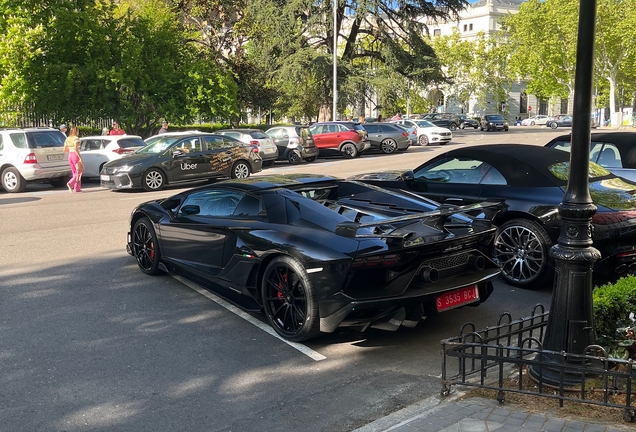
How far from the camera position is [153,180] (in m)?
17.7

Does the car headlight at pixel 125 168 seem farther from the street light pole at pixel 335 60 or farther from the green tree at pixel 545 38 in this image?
the green tree at pixel 545 38

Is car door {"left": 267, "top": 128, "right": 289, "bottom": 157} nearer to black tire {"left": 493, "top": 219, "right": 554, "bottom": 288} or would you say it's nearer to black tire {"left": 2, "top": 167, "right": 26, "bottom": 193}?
black tire {"left": 2, "top": 167, "right": 26, "bottom": 193}

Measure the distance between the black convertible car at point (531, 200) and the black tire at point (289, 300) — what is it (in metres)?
3.02

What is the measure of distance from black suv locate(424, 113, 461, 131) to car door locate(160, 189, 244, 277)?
50.2m

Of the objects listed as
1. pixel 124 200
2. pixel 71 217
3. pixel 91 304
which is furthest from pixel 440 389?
pixel 124 200

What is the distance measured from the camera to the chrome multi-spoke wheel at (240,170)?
64.2ft

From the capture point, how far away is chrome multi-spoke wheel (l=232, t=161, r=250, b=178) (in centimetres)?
1958

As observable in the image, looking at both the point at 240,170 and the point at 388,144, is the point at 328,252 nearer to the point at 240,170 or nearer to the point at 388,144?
the point at 240,170

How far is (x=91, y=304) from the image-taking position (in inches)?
266

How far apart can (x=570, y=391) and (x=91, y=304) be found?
476cm

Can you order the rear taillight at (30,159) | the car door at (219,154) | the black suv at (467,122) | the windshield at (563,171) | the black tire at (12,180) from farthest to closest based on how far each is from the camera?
the black suv at (467,122)
the car door at (219,154)
the black tire at (12,180)
the rear taillight at (30,159)
the windshield at (563,171)

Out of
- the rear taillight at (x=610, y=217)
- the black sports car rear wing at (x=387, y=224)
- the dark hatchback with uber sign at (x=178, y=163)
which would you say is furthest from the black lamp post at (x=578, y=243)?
the dark hatchback with uber sign at (x=178, y=163)

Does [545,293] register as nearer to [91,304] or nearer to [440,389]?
[440,389]

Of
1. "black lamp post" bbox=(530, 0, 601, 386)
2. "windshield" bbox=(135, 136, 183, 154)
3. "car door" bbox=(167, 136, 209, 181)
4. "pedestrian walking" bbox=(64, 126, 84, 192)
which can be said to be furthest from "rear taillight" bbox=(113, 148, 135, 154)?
"black lamp post" bbox=(530, 0, 601, 386)
